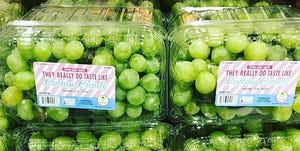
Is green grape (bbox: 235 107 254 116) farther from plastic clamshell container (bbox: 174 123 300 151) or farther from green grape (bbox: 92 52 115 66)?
green grape (bbox: 92 52 115 66)

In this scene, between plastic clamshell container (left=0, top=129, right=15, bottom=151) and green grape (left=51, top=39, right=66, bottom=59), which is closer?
green grape (left=51, top=39, right=66, bottom=59)

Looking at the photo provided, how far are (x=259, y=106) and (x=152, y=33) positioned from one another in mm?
348

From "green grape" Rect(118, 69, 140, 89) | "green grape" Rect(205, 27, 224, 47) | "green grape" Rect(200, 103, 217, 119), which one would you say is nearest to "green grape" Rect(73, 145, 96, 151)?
"green grape" Rect(118, 69, 140, 89)

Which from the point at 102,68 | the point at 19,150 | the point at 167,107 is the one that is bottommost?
the point at 19,150

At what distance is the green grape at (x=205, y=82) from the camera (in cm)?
100

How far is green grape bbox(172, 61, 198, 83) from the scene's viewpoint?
101 centimetres

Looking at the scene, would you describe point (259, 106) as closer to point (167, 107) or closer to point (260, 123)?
point (260, 123)

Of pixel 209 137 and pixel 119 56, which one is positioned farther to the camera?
pixel 209 137

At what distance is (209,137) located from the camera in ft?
3.72

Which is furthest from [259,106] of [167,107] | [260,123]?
[167,107]

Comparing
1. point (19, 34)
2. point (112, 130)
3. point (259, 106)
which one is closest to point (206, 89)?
point (259, 106)

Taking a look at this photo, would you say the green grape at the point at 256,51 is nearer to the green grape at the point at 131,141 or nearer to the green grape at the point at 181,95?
the green grape at the point at 181,95

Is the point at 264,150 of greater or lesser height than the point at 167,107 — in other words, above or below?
below

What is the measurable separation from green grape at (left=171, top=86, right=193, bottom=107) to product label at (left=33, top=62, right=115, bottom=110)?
0.57 ft
